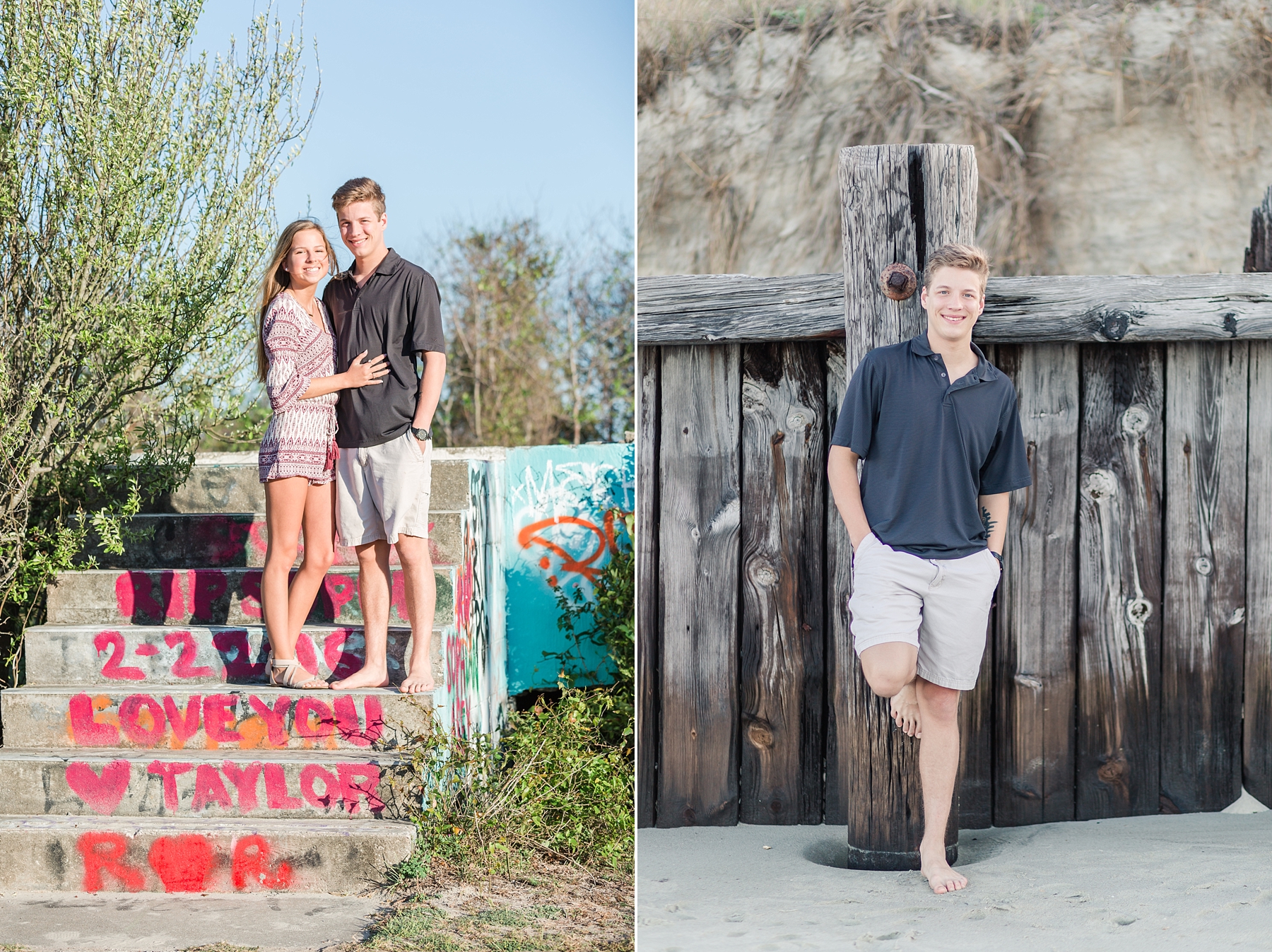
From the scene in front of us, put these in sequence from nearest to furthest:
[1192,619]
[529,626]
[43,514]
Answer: [1192,619]
[43,514]
[529,626]

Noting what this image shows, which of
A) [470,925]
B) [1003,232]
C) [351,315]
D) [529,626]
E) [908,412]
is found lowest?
[470,925]

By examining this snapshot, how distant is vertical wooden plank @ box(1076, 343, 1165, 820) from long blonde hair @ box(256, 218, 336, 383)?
9.23 feet

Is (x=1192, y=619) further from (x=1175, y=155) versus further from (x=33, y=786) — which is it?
(x=1175, y=155)

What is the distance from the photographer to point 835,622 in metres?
3.47

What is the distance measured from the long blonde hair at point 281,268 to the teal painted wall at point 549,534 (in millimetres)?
1851

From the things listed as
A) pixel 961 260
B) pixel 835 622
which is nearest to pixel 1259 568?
pixel 835 622

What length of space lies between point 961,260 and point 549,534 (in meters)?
3.14

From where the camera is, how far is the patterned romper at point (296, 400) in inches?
156

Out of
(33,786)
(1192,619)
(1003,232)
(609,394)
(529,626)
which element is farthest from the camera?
(609,394)

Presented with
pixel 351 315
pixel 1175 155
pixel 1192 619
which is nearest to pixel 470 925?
pixel 351 315

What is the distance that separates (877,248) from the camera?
10.7ft

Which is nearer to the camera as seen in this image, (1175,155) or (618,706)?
(618,706)

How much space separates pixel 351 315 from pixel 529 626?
7.40ft

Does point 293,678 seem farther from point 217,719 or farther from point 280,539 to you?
point 280,539
